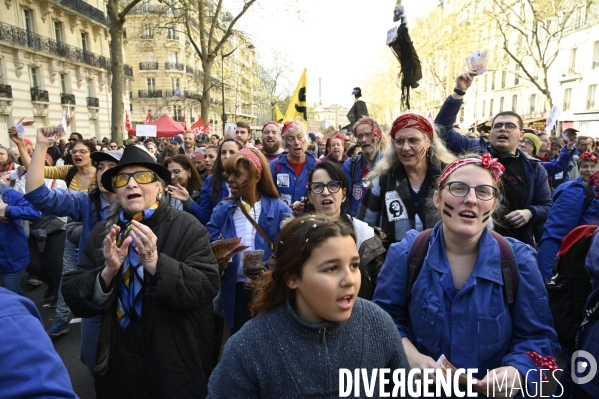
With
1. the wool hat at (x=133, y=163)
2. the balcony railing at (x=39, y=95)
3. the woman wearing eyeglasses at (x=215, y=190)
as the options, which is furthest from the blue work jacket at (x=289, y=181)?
the balcony railing at (x=39, y=95)

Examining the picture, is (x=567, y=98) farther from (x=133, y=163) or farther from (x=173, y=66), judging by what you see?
(x=173, y=66)

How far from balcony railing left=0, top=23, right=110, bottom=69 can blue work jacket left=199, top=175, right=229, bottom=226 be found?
2361 centimetres

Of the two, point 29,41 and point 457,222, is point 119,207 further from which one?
point 29,41

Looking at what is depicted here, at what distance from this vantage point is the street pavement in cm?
348

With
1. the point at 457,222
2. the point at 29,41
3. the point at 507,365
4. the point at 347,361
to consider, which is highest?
the point at 29,41

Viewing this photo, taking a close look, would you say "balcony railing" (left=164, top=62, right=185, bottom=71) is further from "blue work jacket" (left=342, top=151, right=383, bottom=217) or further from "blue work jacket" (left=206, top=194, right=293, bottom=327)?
"blue work jacket" (left=206, top=194, right=293, bottom=327)

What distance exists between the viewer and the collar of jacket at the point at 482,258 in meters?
1.80

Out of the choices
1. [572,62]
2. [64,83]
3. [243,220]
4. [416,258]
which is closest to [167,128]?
[64,83]

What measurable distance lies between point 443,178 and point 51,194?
3164 millimetres

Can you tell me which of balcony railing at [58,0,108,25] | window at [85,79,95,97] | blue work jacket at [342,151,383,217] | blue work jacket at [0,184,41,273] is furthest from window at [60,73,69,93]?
blue work jacket at [342,151,383,217]

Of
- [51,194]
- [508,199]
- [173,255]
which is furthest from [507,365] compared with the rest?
[51,194]

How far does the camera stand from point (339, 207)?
2922mm

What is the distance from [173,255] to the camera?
2334mm

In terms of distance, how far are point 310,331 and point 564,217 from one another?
8.16 ft
